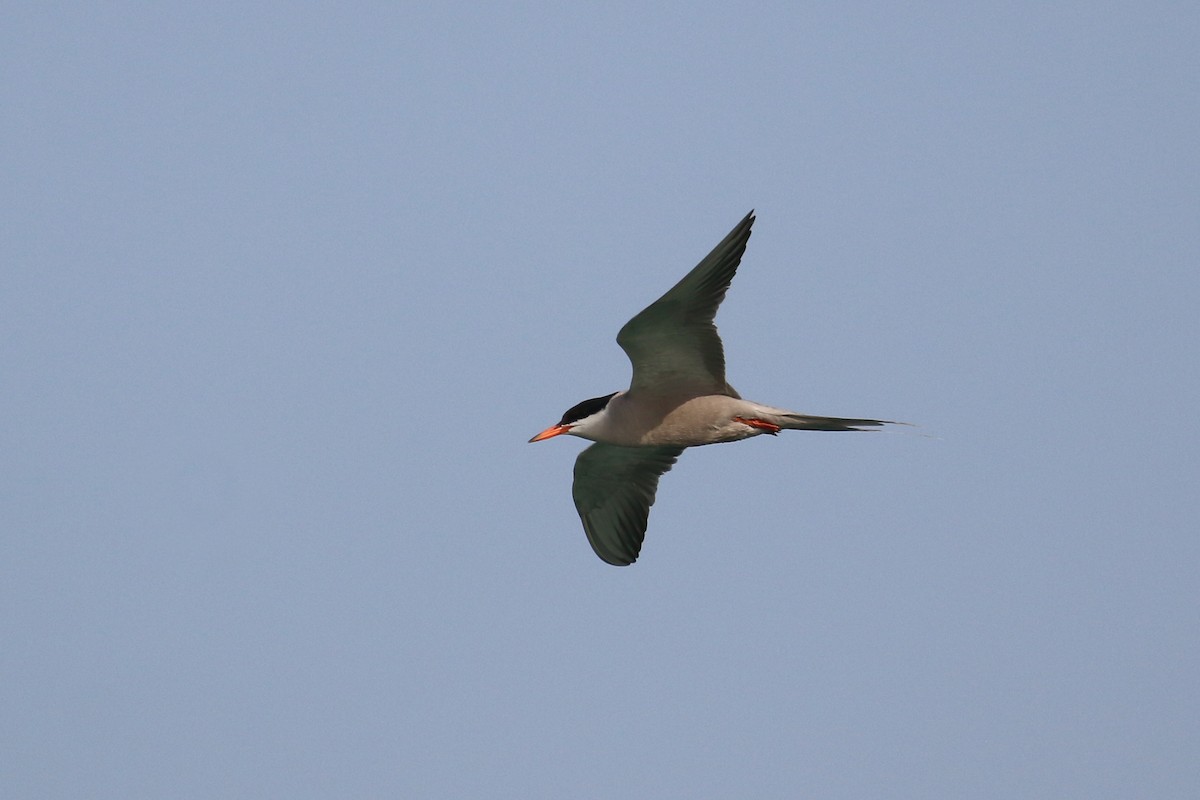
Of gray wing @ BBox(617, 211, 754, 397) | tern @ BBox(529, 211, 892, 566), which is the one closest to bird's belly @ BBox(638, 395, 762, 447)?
tern @ BBox(529, 211, 892, 566)

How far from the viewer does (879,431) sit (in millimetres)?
11055

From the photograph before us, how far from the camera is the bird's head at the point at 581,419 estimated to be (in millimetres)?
12516

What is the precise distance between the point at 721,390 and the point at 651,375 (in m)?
0.63

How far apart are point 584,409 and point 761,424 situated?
180 centimetres

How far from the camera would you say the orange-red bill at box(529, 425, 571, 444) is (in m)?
12.7

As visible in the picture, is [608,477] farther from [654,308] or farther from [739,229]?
[739,229]

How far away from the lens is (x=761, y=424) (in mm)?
11648

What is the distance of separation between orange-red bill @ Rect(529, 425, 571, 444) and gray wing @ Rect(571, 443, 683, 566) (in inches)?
44.3

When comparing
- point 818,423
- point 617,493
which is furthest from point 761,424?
point 617,493

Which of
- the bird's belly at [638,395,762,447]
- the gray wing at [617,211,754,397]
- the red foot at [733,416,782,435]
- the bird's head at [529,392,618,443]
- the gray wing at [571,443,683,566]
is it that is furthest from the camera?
the gray wing at [571,443,683,566]

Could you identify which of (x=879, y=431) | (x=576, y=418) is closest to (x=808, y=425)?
(x=879, y=431)

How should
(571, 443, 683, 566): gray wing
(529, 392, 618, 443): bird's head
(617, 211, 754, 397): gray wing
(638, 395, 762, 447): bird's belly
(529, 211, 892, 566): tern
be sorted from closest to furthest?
(617, 211, 754, 397): gray wing < (529, 211, 892, 566): tern < (638, 395, 762, 447): bird's belly < (529, 392, 618, 443): bird's head < (571, 443, 683, 566): gray wing

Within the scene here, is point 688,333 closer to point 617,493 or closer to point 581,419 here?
point 581,419

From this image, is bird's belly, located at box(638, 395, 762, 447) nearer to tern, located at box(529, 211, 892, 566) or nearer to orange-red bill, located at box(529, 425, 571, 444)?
tern, located at box(529, 211, 892, 566)
